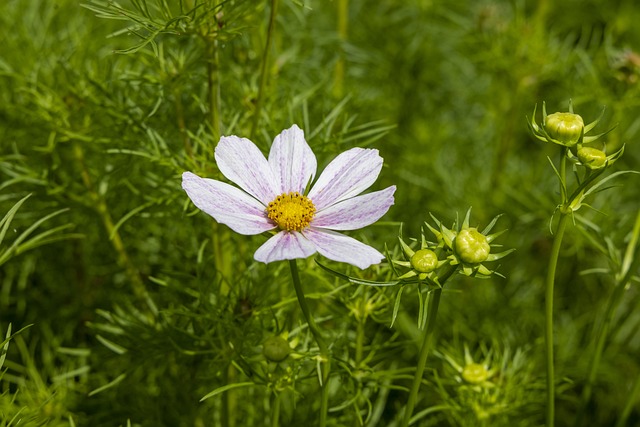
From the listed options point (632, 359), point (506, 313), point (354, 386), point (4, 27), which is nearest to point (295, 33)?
point (4, 27)

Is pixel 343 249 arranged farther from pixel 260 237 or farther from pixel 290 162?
pixel 260 237

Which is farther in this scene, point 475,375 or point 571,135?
point 475,375

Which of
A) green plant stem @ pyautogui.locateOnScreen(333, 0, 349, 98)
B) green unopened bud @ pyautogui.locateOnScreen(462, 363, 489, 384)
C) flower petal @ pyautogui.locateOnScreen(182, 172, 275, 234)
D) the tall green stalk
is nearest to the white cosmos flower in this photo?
flower petal @ pyautogui.locateOnScreen(182, 172, 275, 234)

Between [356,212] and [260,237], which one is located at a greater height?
[356,212]

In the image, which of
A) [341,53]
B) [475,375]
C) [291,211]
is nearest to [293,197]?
[291,211]

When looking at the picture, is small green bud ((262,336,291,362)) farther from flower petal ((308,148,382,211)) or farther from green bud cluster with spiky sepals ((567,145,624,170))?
green bud cluster with spiky sepals ((567,145,624,170))

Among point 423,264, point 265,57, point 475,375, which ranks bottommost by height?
point 475,375

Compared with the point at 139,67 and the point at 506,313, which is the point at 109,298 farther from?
the point at 506,313
